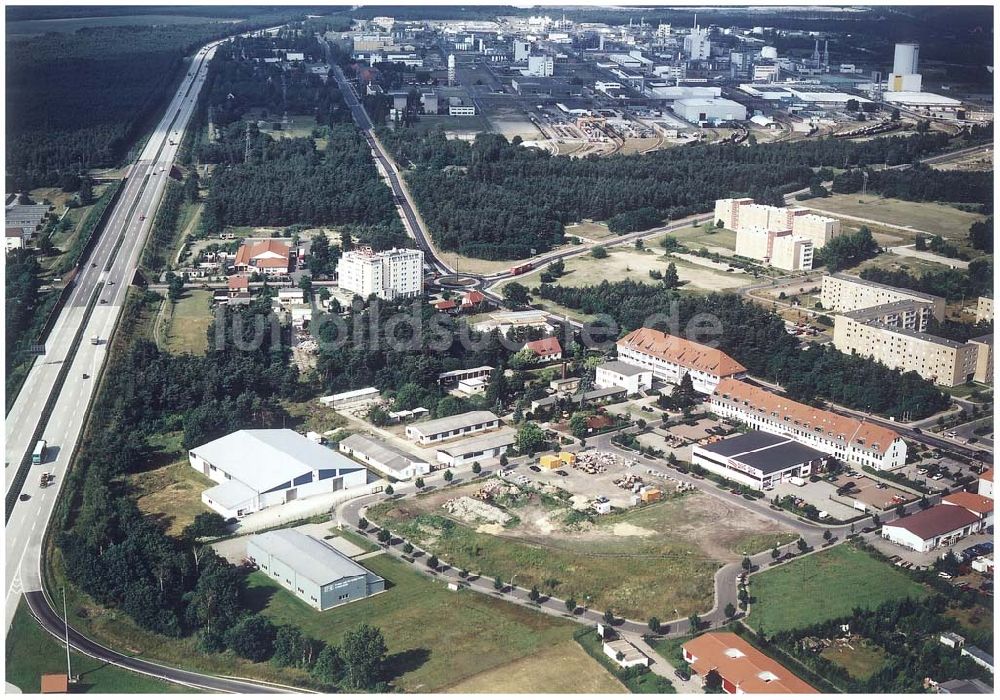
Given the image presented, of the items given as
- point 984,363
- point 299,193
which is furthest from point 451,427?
point 299,193

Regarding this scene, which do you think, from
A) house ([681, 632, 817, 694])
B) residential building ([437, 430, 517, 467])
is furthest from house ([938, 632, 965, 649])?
residential building ([437, 430, 517, 467])

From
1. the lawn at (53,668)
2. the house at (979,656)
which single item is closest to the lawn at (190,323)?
the lawn at (53,668)

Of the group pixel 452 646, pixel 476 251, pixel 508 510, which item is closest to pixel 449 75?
pixel 476 251

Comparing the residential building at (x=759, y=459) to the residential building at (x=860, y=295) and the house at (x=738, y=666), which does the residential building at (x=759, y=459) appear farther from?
the residential building at (x=860, y=295)

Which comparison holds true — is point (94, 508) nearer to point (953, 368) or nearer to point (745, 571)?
point (745, 571)

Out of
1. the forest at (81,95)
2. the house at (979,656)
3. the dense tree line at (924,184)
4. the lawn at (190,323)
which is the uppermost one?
the forest at (81,95)

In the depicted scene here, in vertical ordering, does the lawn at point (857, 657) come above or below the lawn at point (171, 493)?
below
